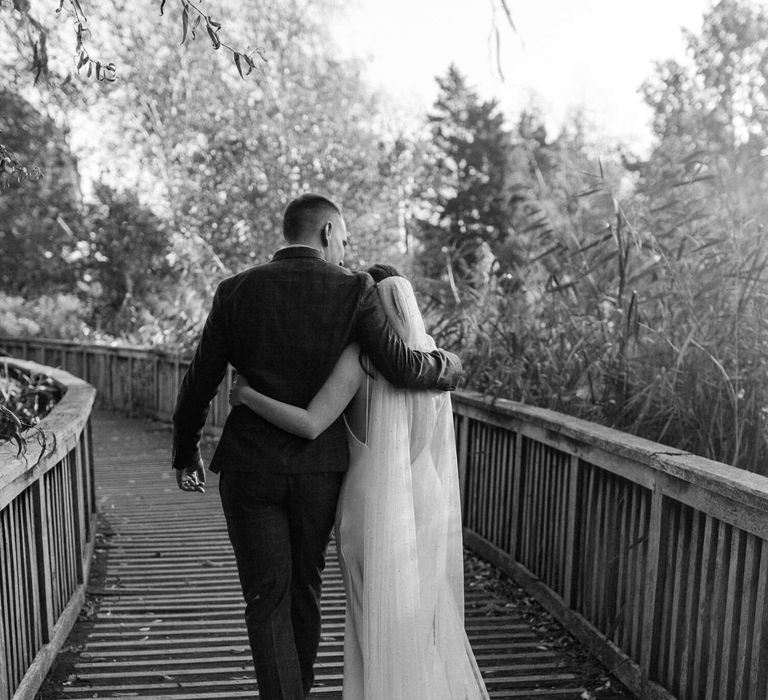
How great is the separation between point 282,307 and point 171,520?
4485 millimetres

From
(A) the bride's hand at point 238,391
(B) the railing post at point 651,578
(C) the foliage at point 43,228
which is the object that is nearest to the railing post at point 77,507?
(A) the bride's hand at point 238,391

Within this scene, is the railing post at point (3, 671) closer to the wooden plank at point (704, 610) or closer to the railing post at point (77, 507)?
the railing post at point (77, 507)

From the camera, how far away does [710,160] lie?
5.17 meters

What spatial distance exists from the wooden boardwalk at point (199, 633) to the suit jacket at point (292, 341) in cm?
129

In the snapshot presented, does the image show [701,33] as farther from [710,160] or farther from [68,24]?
[710,160]

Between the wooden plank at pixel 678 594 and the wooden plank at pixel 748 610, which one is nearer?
the wooden plank at pixel 748 610

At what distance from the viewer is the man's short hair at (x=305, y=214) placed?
112 inches

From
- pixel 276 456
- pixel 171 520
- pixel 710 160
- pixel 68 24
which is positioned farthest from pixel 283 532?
pixel 68 24

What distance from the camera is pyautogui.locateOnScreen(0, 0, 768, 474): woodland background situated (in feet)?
13.2

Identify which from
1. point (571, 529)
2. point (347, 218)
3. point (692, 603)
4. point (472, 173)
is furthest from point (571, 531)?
point (472, 173)

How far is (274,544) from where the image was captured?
2754 mm

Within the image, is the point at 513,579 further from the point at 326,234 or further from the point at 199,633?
the point at 326,234

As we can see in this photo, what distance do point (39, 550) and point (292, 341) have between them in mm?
1690

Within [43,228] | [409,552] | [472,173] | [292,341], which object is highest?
[472,173]
